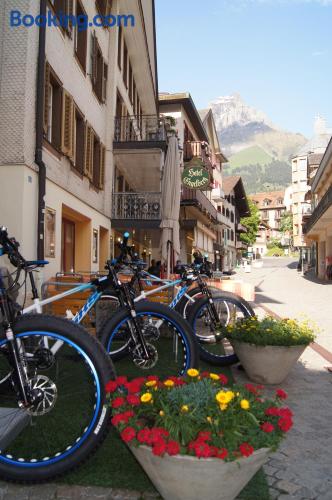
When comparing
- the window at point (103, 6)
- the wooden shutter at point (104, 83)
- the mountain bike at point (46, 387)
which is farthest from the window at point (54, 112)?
the mountain bike at point (46, 387)

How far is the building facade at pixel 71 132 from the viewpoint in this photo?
8.27 m

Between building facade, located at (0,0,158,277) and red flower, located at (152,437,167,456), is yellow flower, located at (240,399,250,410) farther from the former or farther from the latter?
building facade, located at (0,0,158,277)

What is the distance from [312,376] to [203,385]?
339 centimetres

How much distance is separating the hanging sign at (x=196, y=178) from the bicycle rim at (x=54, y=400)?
1782cm

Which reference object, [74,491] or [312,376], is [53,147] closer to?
[312,376]

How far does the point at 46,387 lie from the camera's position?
2.66 meters

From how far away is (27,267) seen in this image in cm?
299

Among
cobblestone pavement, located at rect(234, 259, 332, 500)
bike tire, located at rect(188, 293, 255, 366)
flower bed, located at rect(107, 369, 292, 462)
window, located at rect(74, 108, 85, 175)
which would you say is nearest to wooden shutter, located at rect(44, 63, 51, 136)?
window, located at rect(74, 108, 85, 175)

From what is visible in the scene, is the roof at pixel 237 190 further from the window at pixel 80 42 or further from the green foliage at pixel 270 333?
the green foliage at pixel 270 333

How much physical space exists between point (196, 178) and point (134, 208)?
5.38 m

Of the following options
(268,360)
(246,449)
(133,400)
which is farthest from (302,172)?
(246,449)

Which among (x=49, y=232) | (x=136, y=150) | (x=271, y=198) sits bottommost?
(x=49, y=232)

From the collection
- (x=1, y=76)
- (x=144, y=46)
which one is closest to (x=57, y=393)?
(x=1, y=76)

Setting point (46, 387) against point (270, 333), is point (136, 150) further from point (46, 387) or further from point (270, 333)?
point (46, 387)
